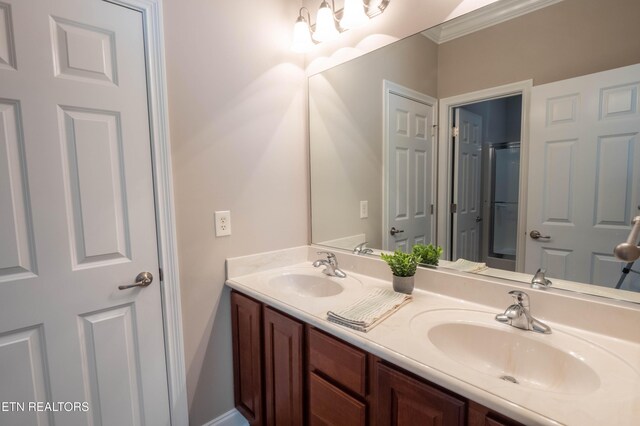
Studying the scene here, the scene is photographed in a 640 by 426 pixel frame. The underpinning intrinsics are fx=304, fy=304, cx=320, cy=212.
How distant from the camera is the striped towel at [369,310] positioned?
990 millimetres

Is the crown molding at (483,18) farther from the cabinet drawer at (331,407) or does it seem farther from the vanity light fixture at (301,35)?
the cabinet drawer at (331,407)

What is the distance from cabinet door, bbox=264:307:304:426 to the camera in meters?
1.19

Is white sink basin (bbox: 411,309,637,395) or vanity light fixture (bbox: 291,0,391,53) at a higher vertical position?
vanity light fixture (bbox: 291,0,391,53)

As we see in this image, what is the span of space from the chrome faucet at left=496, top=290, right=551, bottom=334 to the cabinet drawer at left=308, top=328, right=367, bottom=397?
1.64 feet

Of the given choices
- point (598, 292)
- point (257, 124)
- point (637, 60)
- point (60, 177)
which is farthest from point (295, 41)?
point (598, 292)

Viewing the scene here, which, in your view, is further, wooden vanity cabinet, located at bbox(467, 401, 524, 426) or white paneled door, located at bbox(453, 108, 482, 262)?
white paneled door, located at bbox(453, 108, 482, 262)

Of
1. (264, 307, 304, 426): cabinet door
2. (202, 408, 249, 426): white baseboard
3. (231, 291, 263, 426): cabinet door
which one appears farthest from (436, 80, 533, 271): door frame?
(202, 408, 249, 426): white baseboard

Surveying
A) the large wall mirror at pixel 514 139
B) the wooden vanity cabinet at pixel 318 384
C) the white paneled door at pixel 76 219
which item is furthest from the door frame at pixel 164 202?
the large wall mirror at pixel 514 139

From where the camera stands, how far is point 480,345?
1012 mm

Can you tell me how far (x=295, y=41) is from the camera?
5.54 feet

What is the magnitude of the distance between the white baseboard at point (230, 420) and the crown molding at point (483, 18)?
81.0 inches

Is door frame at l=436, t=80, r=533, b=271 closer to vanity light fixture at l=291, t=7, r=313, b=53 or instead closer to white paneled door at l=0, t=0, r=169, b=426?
vanity light fixture at l=291, t=7, r=313, b=53

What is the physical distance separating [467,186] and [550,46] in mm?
546

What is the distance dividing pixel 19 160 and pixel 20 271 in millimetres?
384
